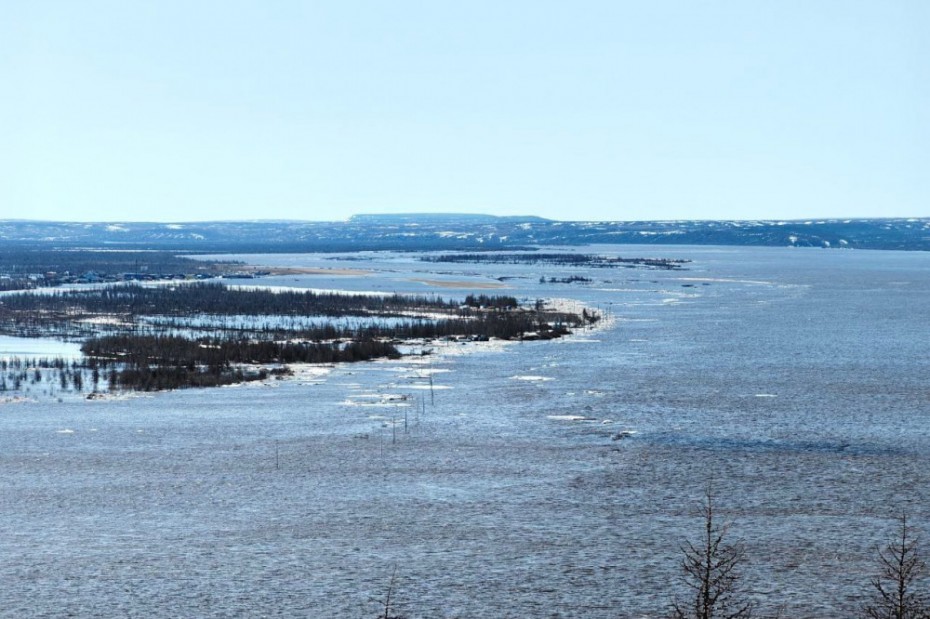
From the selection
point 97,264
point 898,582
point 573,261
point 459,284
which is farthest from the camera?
point 573,261

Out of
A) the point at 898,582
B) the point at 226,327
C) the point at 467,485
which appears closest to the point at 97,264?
the point at 226,327

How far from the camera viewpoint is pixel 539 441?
103 ft

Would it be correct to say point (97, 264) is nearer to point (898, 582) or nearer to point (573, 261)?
point (573, 261)

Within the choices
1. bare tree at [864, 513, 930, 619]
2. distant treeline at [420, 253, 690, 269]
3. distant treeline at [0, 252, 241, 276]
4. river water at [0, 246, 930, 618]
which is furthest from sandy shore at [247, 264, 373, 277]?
bare tree at [864, 513, 930, 619]

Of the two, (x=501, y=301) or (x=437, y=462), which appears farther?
(x=501, y=301)

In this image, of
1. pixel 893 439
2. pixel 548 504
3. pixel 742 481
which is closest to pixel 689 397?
pixel 893 439

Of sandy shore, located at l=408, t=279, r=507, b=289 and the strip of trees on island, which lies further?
sandy shore, located at l=408, t=279, r=507, b=289

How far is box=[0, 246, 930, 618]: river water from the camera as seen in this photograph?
20156mm

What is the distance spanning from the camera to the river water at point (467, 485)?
66.1 ft

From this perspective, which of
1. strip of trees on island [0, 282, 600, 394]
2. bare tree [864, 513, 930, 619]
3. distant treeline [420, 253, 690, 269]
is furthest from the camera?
distant treeline [420, 253, 690, 269]

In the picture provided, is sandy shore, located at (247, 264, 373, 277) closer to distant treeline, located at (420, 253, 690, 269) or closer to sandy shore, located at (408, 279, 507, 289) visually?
sandy shore, located at (408, 279, 507, 289)

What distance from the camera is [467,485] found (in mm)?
26844

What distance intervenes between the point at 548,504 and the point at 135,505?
8669 mm

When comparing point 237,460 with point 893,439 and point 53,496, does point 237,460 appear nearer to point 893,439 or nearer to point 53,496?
point 53,496
